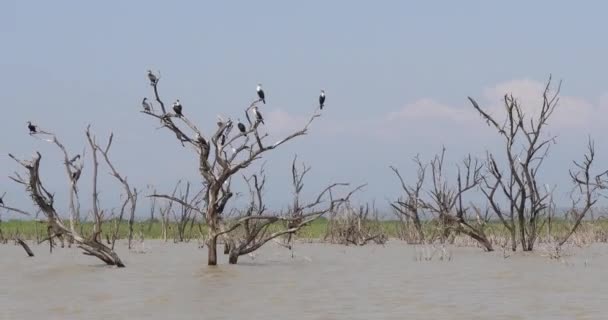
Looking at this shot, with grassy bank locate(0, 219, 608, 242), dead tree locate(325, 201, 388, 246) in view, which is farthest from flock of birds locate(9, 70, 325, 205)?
dead tree locate(325, 201, 388, 246)

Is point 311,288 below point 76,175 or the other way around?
below

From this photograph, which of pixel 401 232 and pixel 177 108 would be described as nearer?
pixel 177 108

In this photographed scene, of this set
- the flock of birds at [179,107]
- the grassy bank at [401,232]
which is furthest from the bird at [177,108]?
the grassy bank at [401,232]

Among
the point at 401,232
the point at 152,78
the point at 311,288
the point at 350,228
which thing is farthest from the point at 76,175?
the point at 401,232

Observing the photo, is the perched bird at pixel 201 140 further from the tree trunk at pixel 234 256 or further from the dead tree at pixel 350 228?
the dead tree at pixel 350 228

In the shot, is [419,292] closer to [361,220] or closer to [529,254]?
[529,254]

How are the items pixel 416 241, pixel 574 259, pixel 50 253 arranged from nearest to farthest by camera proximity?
pixel 574 259 → pixel 50 253 → pixel 416 241

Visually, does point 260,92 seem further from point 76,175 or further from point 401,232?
point 401,232

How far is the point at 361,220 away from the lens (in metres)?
29.1

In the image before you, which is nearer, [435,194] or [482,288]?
[482,288]

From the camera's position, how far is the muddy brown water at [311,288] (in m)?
11.1

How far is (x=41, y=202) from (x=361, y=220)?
43.6 feet

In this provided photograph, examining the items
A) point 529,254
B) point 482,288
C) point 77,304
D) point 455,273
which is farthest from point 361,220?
point 77,304

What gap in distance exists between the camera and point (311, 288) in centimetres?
1399
